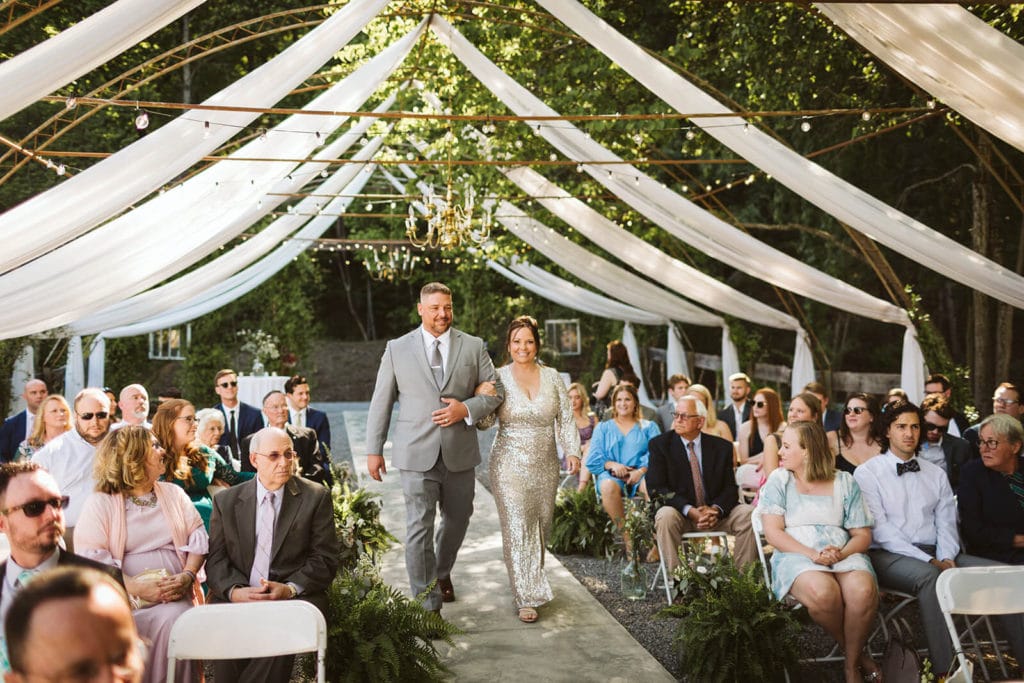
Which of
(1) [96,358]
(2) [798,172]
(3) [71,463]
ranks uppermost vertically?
(2) [798,172]

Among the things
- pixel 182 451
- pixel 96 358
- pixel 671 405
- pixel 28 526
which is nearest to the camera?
pixel 28 526

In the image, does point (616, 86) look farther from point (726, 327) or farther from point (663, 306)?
point (726, 327)

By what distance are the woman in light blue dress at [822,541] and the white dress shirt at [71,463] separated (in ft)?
11.9

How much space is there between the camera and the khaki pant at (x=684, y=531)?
19.6 ft

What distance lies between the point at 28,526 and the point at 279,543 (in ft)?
4.27

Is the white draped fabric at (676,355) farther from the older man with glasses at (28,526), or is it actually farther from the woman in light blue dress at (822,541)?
the older man with glasses at (28,526)

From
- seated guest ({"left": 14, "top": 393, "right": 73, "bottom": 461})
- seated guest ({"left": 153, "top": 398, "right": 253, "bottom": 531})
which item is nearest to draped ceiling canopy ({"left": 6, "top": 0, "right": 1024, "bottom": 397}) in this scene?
seated guest ({"left": 14, "top": 393, "right": 73, "bottom": 461})

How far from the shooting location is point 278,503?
4.16 meters

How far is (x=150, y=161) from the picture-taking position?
5.67m

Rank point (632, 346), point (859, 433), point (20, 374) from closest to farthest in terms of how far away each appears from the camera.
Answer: point (859, 433) → point (20, 374) → point (632, 346)

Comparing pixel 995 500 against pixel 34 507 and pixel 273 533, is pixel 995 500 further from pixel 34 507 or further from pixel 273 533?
pixel 34 507

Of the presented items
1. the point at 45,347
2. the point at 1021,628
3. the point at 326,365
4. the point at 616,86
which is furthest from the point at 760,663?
the point at 326,365

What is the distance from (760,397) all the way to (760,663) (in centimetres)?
355

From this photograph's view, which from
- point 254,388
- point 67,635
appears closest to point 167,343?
point 254,388
